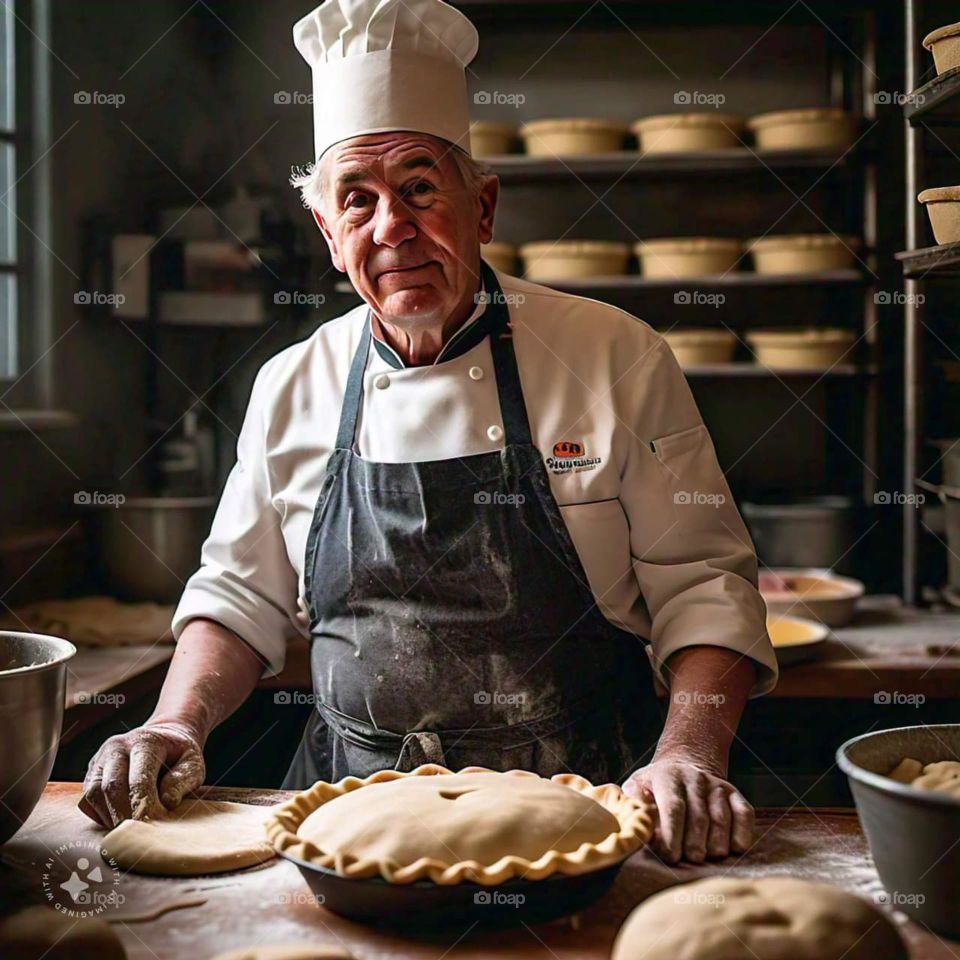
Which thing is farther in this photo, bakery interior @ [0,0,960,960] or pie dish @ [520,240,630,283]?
pie dish @ [520,240,630,283]

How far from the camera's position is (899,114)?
3.75 meters

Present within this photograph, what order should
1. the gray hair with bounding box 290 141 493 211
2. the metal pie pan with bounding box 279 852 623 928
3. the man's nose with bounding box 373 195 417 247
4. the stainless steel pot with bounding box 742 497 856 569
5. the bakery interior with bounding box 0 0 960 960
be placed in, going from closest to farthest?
1. the metal pie pan with bounding box 279 852 623 928
2. the man's nose with bounding box 373 195 417 247
3. the gray hair with bounding box 290 141 493 211
4. the bakery interior with bounding box 0 0 960 960
5. the stainless steel pot with bounding box 742 497 856 569

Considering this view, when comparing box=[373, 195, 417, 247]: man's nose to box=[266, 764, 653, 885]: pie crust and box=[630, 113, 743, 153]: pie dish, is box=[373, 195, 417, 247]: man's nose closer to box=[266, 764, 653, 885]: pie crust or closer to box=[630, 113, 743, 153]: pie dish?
box=[266, 764, 653, 885]: pie crust

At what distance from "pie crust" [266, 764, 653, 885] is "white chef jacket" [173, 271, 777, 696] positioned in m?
0.52

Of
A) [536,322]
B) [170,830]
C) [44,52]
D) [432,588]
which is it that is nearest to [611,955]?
[170,830]

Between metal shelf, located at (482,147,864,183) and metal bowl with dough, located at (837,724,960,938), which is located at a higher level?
metal shelf, located at (482,147,864,183)

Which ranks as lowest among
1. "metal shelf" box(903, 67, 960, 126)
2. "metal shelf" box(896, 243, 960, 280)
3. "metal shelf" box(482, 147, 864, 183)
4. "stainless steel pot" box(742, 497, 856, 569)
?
"stainless steel pot" box(742, 497, 856, 569)

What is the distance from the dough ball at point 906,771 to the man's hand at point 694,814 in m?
0.20

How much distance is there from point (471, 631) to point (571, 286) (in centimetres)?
205

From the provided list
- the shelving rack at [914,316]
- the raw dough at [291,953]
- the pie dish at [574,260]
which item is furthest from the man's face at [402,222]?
the pie dish at [574,260]

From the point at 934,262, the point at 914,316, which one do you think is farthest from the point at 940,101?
the point at 914,316

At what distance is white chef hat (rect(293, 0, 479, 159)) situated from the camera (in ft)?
6.25

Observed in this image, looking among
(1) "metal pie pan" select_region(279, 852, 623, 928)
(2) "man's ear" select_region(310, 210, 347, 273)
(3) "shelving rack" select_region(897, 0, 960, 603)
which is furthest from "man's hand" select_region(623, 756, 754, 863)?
(3) "shelving rack" select_region(897, 0, 960, 603)

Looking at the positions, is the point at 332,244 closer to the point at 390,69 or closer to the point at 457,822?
the point at 390,69
